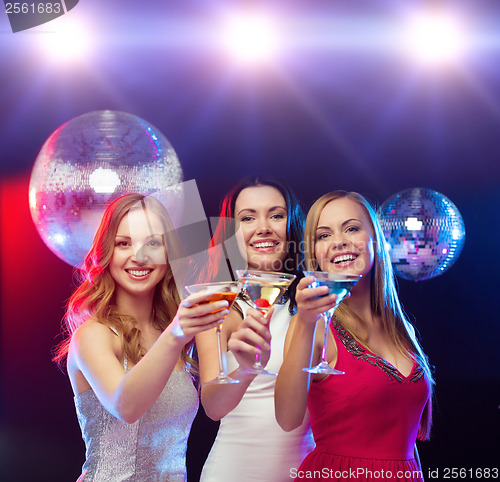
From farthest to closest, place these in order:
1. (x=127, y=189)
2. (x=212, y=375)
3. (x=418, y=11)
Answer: (x=418, y=11) → (x=127, y=189) → (x=212, y=375)

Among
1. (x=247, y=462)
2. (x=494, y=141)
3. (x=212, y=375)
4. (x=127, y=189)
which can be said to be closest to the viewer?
(x=212, y=375)

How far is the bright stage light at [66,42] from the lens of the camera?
4613mm

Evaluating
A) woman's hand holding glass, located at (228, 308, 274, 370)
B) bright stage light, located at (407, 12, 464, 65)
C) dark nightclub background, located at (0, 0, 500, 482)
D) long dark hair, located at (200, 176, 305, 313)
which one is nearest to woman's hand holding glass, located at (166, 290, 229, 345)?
woman's hand holding glass, located at (228, 308, 274, 370)

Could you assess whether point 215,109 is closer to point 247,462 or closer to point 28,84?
point 28,84

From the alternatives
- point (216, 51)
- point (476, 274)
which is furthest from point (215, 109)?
point (476, 274)

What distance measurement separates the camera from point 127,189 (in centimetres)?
288

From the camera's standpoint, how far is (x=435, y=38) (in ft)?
15.6

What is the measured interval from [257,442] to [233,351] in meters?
0.75

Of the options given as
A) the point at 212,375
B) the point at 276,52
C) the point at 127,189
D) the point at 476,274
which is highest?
the point at 276,52

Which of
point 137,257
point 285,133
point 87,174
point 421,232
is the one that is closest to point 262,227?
point 137,257

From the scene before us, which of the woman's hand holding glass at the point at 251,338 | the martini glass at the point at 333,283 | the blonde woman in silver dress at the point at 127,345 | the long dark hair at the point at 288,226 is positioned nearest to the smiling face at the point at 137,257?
the blonde woman in silver dress at the point at 127,345

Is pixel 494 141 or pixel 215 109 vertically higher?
pixel 215 109

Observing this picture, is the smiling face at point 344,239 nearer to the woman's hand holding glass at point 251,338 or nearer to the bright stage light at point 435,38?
the woman's hand holding glass at point 251,338

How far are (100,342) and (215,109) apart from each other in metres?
3.02
